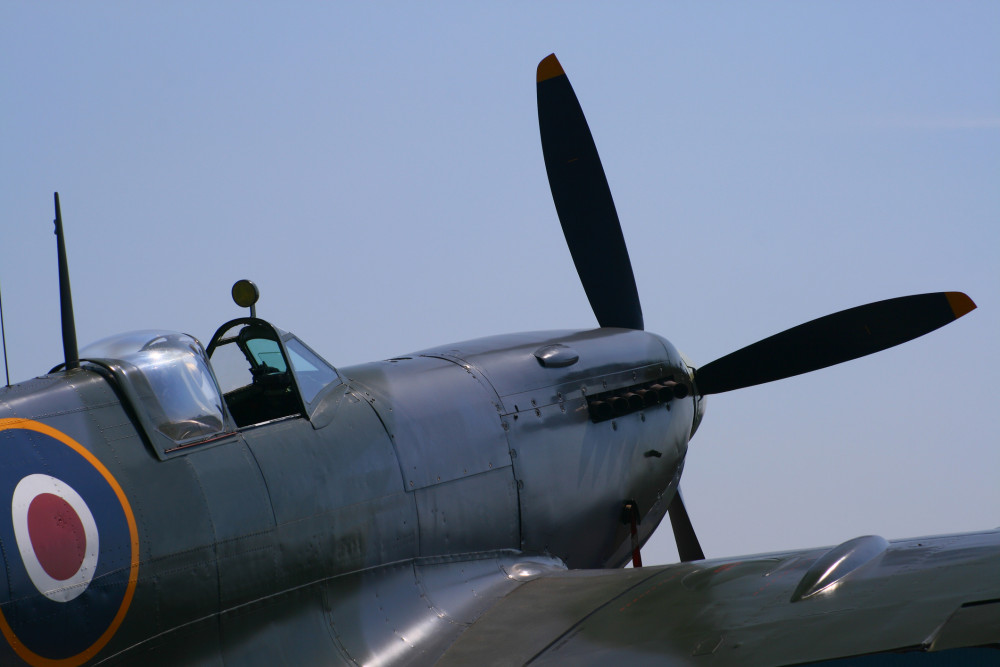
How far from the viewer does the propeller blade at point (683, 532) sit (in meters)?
9.45

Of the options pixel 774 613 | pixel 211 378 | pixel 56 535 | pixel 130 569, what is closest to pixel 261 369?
pixel 211 378

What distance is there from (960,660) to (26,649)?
12.3 ft

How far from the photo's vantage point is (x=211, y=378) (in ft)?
18.4

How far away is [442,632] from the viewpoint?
19.9ft

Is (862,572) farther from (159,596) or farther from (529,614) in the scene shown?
(159,596)

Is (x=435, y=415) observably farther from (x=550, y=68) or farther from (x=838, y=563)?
(x=550, y=68)

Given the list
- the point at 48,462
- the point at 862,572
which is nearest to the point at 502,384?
the point at 862,572

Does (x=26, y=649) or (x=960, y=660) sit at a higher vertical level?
(x=26, y=649)

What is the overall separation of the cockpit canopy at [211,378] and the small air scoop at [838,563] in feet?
8.97

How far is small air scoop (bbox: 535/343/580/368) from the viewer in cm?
803

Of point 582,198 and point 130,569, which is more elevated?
point 582,198

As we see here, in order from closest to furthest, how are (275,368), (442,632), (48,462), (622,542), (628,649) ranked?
1. (48,462)
2. (628,649)
3. (442,632)
4. (275,368)
5. (622,542)

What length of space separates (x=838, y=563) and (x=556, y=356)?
9.95ft

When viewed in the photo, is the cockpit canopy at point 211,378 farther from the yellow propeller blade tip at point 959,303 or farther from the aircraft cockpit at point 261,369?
the yellow propeller blade tip at point 959,303
